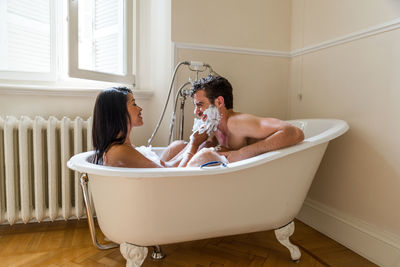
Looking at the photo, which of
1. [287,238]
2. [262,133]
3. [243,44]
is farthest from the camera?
[243,44]

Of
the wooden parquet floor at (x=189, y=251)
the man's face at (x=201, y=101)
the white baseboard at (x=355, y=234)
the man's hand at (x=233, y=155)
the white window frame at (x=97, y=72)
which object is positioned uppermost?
the white window frame at (x=97, y=72)

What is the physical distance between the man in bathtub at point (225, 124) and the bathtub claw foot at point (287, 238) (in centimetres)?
43

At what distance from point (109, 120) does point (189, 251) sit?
0.88m

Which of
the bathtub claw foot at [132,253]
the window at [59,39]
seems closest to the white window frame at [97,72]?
the window at [59,39]

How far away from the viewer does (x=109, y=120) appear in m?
1.24

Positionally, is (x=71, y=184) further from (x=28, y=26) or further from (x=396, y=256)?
(x=396, y=256)

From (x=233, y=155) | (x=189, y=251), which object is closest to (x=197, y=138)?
(x=233, y=155)

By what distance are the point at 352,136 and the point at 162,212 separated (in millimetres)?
1175

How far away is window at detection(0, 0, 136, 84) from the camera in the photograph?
209 centimetres

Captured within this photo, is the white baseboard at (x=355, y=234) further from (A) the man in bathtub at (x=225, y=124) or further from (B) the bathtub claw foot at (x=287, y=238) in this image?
(A) the man in bathtub at (x=225, y=124)

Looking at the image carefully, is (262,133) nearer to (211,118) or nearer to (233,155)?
(233,155)

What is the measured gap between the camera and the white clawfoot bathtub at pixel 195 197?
1127 mm

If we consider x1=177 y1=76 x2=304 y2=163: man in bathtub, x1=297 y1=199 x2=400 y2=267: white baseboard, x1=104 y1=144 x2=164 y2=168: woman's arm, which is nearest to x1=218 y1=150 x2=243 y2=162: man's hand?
x1=177 y1=76 x2=304 y2=163: man in bathtub

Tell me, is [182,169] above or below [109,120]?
below
